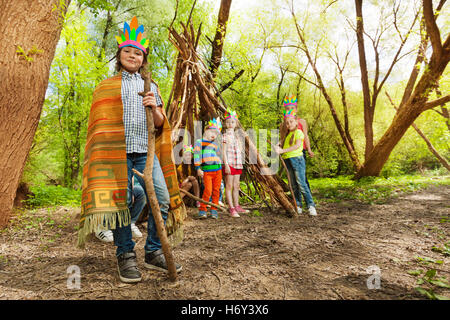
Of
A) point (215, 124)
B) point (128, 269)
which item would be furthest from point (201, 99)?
point (128, 269)

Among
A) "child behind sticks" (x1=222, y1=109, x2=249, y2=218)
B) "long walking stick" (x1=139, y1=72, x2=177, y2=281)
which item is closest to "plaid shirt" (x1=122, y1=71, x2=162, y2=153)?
"long walking stick" (x1=139, y1=72, x2=177, y2=281)

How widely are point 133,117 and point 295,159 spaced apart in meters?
2.99

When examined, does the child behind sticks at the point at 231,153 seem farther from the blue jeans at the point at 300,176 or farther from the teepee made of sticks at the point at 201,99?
the blue jeans at the point at 300,176

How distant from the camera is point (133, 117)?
191 centimetres

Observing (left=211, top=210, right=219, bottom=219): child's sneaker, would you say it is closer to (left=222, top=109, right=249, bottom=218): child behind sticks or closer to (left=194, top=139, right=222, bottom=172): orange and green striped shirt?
(left=222, top=109, right=249, bottom=218): child behind sticks

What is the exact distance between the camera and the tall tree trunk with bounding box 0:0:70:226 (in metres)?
3.03

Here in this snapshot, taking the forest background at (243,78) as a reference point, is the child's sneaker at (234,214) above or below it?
below

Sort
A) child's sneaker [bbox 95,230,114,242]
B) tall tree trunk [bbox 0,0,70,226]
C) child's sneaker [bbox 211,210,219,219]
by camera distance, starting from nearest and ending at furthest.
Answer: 1. child's sneaker [bbox 95,230,114,242]
2. tall tree trunk [bbox 0,0,70,226]
3. child's sneaker [bbox 211,210,219,219]

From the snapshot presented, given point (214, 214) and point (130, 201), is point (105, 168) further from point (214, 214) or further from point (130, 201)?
point (214, 214)

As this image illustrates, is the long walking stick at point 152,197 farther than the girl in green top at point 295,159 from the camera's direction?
No

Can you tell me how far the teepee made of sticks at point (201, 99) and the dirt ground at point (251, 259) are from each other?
578 millimetres

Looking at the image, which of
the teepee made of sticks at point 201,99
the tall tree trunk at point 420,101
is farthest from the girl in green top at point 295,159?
the tall tree trunk at point 420,101

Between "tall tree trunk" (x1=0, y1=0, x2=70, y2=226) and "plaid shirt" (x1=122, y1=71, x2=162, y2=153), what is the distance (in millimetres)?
2098

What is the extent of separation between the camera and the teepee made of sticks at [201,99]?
4.17 metres
